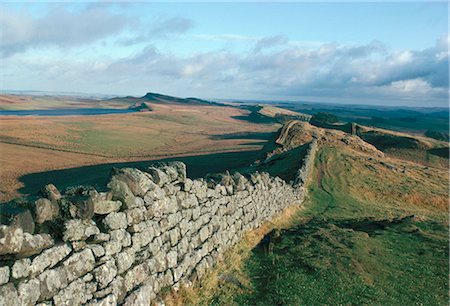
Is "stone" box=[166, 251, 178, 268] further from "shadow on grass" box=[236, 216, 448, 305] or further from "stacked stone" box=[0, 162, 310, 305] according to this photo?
"shadow on grass" box=[236, 216, 448, 305]

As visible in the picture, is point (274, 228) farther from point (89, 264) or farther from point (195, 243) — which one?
point (89, 264)

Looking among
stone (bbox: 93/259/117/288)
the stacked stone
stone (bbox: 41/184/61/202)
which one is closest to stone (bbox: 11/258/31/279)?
the stacked stone

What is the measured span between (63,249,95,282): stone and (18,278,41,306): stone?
0.74 metres

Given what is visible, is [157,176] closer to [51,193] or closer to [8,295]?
[51,193]

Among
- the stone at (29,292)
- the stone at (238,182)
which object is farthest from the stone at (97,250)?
the stone at (238,182)

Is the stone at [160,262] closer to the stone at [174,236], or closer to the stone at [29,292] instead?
the stone at [174,236]

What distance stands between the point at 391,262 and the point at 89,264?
522 inches

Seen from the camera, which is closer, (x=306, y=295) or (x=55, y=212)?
(x=55, y=212)

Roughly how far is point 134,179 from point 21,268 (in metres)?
3.72

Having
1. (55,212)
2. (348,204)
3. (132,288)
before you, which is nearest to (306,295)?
(132,288)

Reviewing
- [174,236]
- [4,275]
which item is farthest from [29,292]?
[174,236]

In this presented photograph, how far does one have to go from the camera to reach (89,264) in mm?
8172

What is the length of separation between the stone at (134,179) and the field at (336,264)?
2.98 metres

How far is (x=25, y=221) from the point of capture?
23.5 ft
